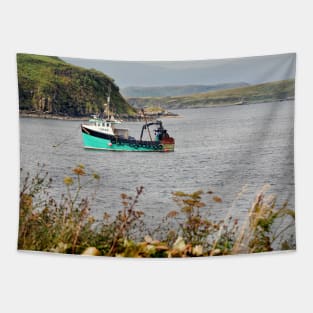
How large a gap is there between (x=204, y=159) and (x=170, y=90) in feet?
1.63

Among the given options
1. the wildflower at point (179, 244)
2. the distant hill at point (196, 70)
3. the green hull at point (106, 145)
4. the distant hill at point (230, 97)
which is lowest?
the wildflower at point (179, 244)

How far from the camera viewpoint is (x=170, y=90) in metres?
3.55

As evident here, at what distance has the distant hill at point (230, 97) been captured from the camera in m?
3.49

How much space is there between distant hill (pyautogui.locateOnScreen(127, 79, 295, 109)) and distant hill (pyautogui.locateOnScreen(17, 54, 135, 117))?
17cm

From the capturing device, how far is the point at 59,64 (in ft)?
11.5

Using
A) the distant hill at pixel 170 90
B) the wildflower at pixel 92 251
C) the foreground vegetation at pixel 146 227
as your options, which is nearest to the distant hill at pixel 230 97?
the distant hill at pixel 170 90

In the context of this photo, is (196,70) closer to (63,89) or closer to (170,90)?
→ (170,90)

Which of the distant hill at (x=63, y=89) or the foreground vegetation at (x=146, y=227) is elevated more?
the distant hill at (x=63, y=89)

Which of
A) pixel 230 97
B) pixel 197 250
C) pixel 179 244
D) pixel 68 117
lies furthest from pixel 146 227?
pixel 230 97

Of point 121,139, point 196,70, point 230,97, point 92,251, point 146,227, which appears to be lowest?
point 92,251

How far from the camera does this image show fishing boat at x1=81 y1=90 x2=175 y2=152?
3520 millimetres

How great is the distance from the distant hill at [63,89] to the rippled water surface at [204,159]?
0.43 feet

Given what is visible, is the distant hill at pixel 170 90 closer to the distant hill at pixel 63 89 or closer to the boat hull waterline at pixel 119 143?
the distant hill at pixel 63 89

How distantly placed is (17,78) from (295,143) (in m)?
1.84
